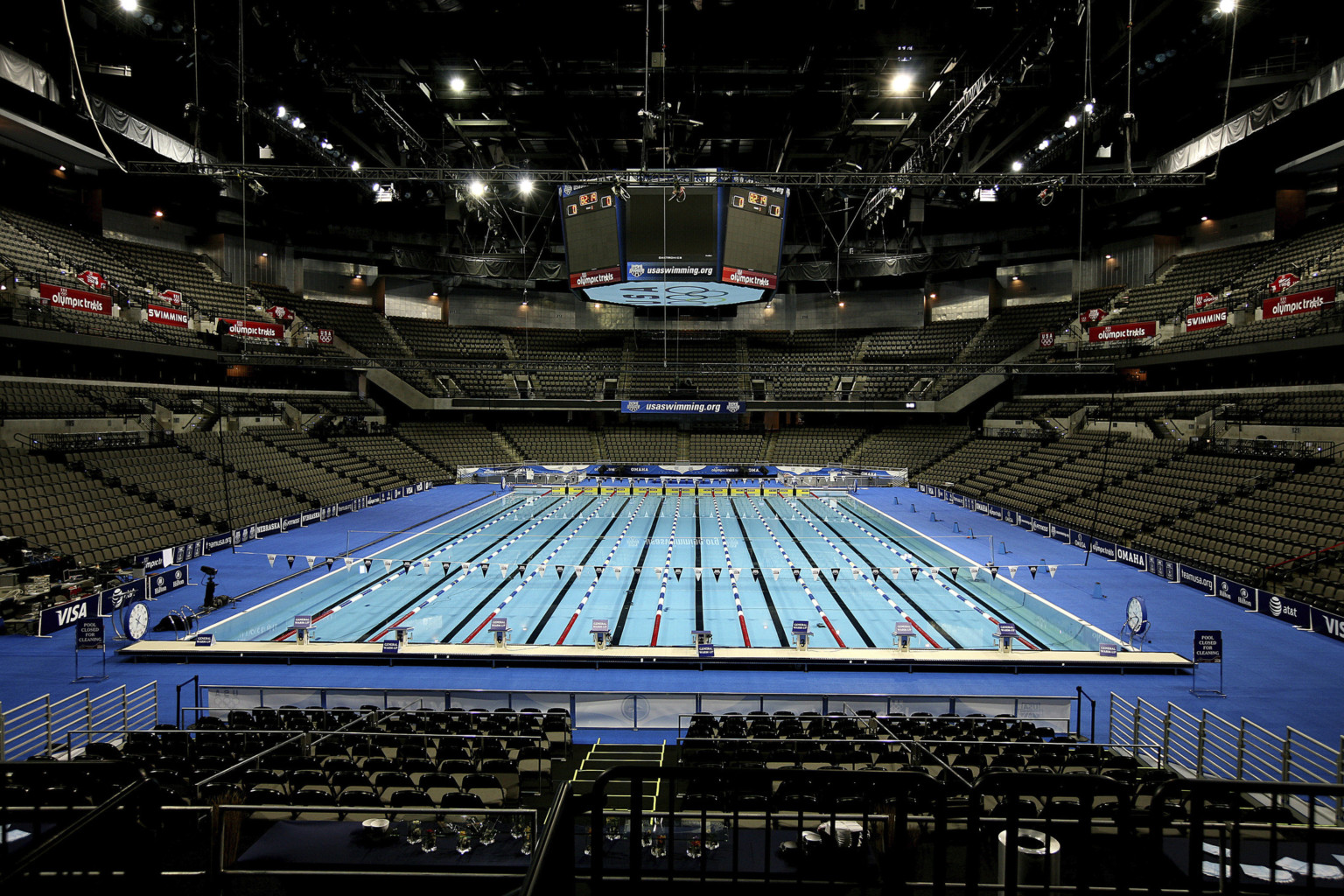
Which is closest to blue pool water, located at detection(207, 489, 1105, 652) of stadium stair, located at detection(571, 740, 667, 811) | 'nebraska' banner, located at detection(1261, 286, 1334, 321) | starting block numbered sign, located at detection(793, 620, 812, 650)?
starting block numbered sign, located at detection(793, 620, 812, 650)

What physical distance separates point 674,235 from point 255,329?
73.7ft

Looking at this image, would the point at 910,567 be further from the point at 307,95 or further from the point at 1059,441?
the point at 307,95

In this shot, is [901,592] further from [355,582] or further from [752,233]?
[355,582]

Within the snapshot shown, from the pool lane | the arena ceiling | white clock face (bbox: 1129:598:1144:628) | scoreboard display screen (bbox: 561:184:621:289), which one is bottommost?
the pool lane

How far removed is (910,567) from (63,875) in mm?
18022

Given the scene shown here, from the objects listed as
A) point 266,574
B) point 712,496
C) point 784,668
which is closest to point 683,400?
point 712,496

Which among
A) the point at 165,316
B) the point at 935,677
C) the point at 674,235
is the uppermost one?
the point at 674,235

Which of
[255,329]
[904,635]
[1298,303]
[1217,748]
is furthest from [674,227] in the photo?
[255,329]

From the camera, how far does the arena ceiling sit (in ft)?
48.2

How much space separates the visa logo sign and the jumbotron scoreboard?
13.4 m

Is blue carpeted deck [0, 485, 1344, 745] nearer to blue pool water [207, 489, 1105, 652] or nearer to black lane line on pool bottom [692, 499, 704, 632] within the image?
blue pool water [207, 489, 1105, 652]

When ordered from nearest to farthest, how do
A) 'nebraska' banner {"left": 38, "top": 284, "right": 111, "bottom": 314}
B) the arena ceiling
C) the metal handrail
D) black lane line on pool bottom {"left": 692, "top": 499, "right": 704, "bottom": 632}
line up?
the metal handrail, black lane line on pool bottom {"left": 692, "top": 499, "right": 704, "bottom": 632}, the arena ceiling, 'nebraska' banner {"left": 38, "top": 284, "right": 111, "bottom": 314}

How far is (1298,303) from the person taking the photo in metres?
20.6

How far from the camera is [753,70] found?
16875mm
